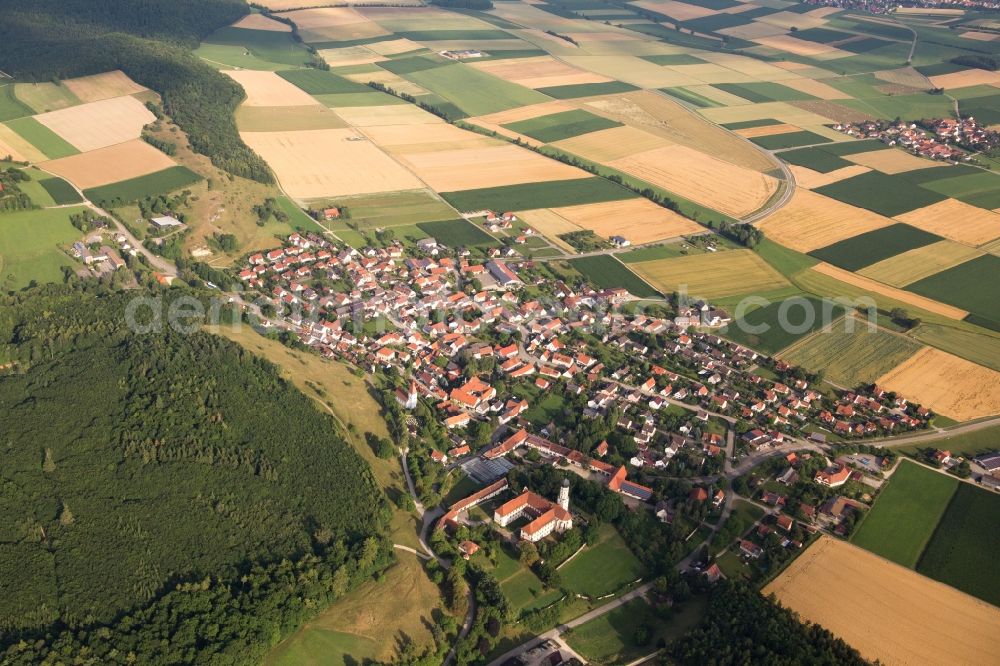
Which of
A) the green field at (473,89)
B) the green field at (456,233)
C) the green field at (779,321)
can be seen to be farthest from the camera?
the green field at (473,89)

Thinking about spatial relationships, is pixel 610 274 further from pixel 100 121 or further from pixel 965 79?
pixel 965 79

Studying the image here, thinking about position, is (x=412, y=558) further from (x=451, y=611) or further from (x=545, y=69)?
(x=545, y=69)

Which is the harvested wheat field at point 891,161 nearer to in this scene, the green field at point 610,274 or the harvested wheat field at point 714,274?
the harvested wheat field at point 714,274

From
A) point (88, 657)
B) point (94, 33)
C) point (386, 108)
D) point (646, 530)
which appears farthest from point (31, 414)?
point (94, 33)

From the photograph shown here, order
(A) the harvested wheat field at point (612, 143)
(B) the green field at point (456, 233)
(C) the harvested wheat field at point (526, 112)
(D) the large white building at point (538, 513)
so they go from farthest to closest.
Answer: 1. (C) the harvested wheat field at point (526, 112)
2. (A) the harvested wheat field at point (612, 143)
3. (B) the green field at point (456, 233)
4. (D) the large white building at point (538, 513)

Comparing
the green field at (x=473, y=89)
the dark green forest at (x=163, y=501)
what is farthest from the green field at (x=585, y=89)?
the dark green forest at (x=163, y=501)

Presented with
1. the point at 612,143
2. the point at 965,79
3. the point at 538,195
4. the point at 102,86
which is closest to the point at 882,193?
the point at 612,143
